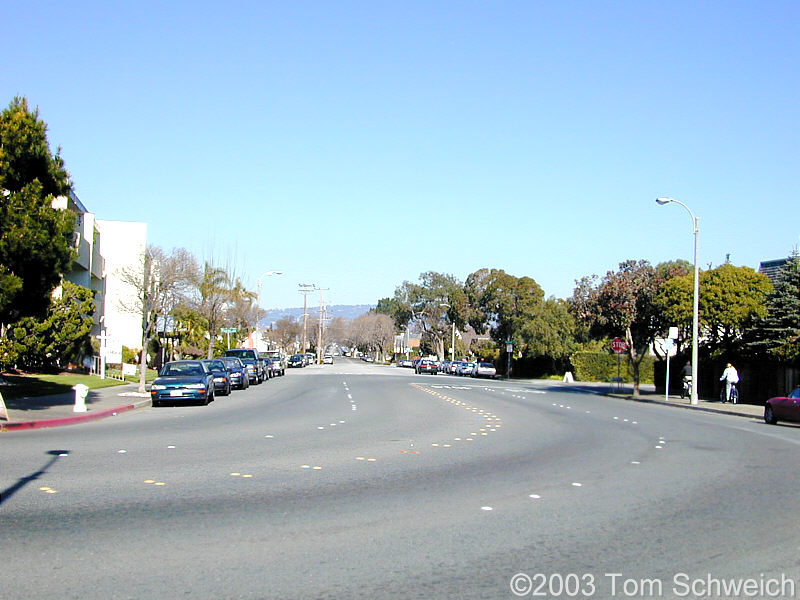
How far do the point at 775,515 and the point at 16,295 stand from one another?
1720 cm

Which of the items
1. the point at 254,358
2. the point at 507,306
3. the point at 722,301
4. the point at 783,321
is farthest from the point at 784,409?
the point at 507,306

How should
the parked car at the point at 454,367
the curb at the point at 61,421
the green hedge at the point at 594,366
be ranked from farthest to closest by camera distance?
the parked car at the point at 454,367
the green hedge at the point at 594,366
the curb at the point at 61,421

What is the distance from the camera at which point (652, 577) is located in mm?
6938

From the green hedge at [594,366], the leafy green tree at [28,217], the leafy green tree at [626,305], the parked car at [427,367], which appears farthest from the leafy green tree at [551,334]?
the leafy green tree at [28,217]

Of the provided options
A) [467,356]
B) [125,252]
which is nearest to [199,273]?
[125,252]

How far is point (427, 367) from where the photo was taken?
8162 cm

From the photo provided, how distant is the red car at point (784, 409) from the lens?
2373 cm

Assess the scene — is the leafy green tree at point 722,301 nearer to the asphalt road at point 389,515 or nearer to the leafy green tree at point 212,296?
the asphalt road at point 389,515

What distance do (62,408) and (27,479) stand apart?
13.1m

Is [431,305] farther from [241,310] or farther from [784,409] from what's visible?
[784,409]

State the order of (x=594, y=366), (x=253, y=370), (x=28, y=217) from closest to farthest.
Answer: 1. (x=28, y=217)
2. (x=253, y=370)
3. (x=594, y=366)

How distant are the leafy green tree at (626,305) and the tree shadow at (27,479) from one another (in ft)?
101

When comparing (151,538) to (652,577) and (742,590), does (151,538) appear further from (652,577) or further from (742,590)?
(742,590)

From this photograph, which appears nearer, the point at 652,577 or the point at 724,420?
the point at 652,577
